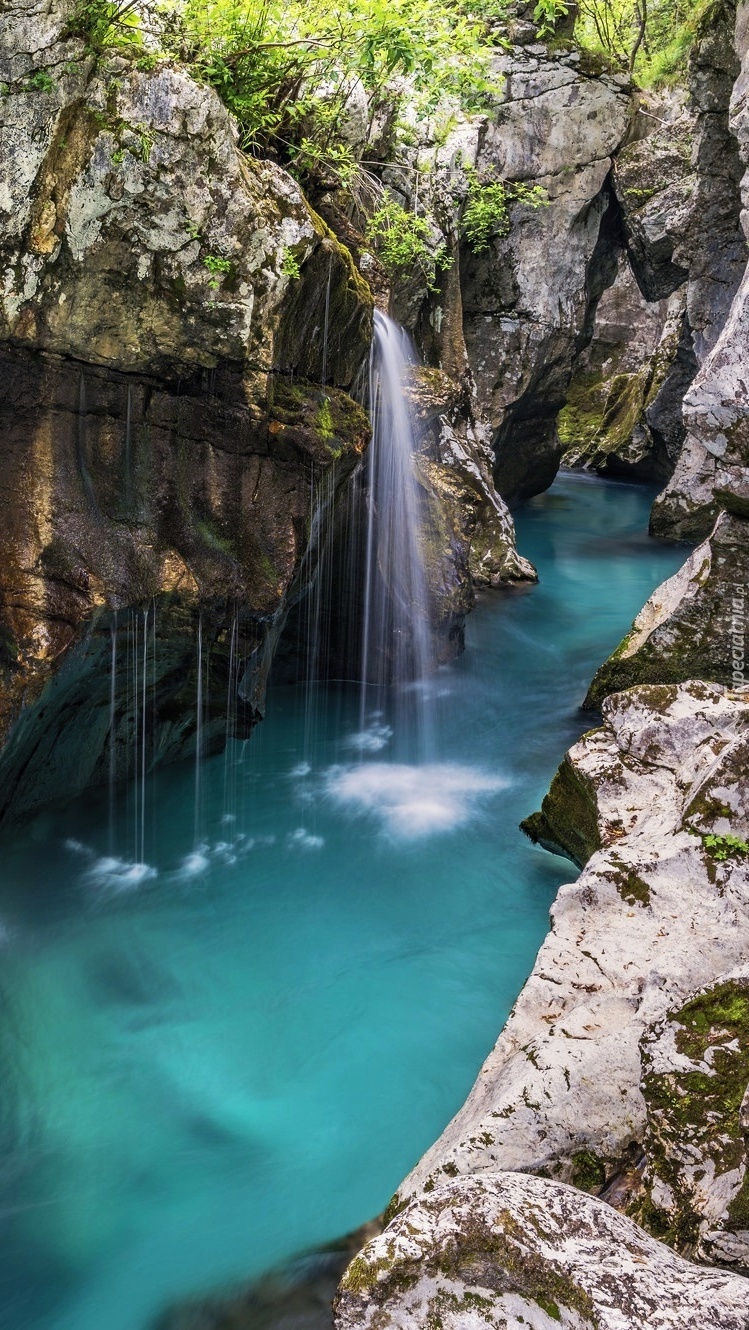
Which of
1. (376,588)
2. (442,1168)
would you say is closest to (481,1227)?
(442,1168)

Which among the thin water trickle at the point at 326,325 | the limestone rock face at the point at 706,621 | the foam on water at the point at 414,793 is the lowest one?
the foam on water at the point at 414,793

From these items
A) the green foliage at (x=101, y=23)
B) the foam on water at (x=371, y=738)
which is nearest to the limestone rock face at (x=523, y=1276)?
the green foliage at (x=101, y=23)

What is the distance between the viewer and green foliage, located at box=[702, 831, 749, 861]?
5188mm

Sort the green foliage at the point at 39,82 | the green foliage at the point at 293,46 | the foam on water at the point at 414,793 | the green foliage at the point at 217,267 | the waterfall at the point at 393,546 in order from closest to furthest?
the green foliage at the point at 39,82, the green foliage at the point at 293,46, the green foliage at the point at 217,267, the foam on water at the point at 414,793, the waterfall at the point at 393,546

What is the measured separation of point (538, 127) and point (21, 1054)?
1608cm

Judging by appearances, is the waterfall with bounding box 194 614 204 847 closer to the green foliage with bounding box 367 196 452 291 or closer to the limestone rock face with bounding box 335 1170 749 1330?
the limestone rock face with bounding box 335 1170 749 1330

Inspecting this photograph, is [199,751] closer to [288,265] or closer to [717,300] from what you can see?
[288,265]

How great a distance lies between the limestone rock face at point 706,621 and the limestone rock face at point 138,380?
3646 millimetres

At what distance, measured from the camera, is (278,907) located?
803 cm

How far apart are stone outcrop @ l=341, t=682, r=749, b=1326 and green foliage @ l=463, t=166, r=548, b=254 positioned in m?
11.5

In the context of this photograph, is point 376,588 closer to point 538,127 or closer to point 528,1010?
point 528,1010

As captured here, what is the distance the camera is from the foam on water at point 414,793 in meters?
9.38

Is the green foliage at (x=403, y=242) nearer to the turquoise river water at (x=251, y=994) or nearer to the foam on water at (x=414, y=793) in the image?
the turquoise river water at (x=251, y=994)

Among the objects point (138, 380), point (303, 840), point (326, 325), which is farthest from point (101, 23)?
point (303, 840)
